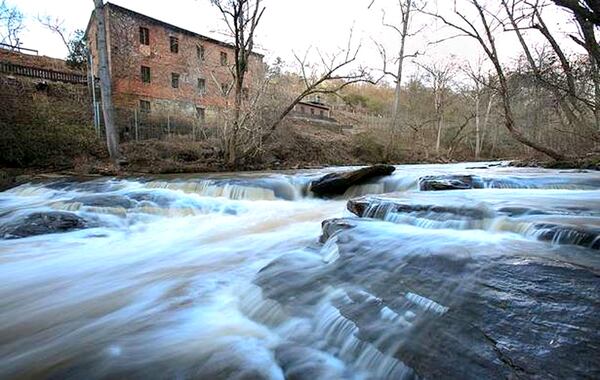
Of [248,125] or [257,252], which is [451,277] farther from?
[248,125]

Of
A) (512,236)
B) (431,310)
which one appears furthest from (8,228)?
(512,236)

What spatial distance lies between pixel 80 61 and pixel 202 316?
3246cm

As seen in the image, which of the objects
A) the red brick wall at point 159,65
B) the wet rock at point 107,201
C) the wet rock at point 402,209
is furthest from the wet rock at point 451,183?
the red brick wall at point 159,65

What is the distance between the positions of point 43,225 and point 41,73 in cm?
2115

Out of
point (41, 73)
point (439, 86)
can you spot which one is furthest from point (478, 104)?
point (41, 73)

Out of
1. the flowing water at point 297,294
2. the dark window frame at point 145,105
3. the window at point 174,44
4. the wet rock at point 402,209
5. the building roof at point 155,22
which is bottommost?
the flowing water at point 297,294

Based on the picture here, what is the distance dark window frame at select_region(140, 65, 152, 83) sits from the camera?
2879cm

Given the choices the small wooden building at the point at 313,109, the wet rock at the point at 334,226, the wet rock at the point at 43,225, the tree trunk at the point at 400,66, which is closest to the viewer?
the wet rock at the point at 334,226

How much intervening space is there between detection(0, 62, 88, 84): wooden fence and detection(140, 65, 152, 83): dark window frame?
3756mm

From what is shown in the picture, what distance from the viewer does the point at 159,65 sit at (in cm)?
2997

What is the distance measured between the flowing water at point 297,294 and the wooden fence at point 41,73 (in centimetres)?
1996

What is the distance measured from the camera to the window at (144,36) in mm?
28953

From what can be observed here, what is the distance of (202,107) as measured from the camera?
32469 mm

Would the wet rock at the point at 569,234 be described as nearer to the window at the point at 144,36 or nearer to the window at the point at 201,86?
the window at the point at 144,36
